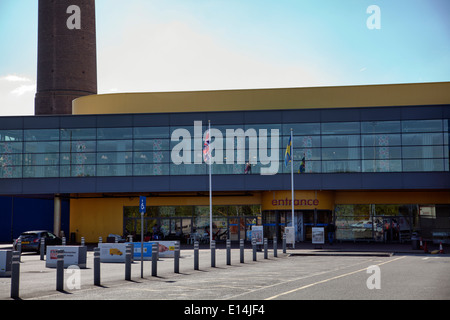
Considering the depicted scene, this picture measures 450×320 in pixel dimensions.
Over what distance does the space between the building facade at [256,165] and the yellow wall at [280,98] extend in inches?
6.0

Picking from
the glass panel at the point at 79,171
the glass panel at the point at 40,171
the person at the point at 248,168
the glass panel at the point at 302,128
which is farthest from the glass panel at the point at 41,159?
the glass panel at the point at 302,128

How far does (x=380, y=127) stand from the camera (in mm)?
44438

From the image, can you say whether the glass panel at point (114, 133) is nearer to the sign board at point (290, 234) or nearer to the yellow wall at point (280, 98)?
the yellow wall at point (280, 98)

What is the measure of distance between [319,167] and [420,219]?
848 cm

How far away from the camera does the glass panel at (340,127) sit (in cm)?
4462

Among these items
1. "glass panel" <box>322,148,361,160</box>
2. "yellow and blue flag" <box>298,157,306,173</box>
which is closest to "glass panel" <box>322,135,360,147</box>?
"glass panel" <box>322,148,361,160</box>

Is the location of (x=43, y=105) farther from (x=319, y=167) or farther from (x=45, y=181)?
(x=319, y=167)

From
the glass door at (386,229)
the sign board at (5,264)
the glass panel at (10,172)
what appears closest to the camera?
the sign board at (5,264)

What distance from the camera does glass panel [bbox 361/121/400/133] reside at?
44.2 m

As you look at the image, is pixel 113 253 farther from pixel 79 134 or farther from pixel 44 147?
pixel 44 147

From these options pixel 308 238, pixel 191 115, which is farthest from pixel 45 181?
pixel 308 238

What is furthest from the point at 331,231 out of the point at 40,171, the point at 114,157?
the point at 40,171
